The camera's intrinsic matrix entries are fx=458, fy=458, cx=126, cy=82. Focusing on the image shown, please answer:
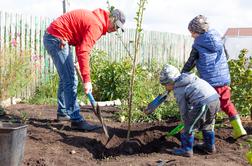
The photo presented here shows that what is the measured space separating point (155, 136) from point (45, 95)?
475cm

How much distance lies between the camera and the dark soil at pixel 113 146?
Result: 466cm

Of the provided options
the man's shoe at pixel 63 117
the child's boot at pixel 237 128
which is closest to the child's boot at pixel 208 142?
the child's boot at pixel 237 128

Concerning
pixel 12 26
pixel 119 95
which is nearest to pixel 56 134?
pixel 119 95

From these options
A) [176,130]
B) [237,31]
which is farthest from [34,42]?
[237,31]

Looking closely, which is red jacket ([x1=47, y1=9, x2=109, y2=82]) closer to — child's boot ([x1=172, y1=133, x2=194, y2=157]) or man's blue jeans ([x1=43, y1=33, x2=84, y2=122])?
man's blue jeans ([x1=43, y1=33, x2=84, y2=122])

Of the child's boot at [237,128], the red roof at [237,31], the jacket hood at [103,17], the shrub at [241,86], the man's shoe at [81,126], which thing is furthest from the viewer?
the red roof at [237,31]

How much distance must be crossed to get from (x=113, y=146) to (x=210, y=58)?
1.59m

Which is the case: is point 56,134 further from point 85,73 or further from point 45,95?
point 45,95

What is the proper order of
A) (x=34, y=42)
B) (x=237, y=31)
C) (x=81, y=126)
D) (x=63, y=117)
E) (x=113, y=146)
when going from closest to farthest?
1. (x=113, y=146)
2. (x=81, y=126)
3. (x=63, y=117)
4. (x=34, y=42)
5. (x=237, y=31)

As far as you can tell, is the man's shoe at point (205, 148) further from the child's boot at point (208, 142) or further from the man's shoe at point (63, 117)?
the man's shoe at point (63, 117)

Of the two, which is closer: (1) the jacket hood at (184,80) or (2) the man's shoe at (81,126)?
(1) the jacket hood at (184,80)

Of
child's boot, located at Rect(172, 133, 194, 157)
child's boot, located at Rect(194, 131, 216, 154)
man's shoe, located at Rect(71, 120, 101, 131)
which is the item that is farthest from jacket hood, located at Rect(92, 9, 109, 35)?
child's boot, located at Rect(194, 131, 216, 154)

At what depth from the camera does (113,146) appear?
5.46 metres

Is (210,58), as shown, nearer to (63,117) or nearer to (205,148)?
(205,148)
